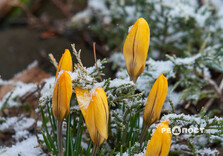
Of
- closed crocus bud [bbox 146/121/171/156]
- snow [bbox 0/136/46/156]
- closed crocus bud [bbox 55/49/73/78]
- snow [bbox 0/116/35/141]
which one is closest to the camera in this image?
closed crocus bud [bbox 146/121/171/156]

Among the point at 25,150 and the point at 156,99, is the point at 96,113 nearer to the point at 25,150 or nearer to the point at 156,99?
the point at 156,99

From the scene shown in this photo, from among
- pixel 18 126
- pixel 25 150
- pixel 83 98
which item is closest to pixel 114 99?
pixel 83 98

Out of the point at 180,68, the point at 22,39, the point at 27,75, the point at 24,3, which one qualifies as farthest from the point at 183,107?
the point at 24,3

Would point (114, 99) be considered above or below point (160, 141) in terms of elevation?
above

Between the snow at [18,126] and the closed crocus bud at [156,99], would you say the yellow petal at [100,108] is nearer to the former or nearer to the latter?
the closed crocus bud at [156,99]

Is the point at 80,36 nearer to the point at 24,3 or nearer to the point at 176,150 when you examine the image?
the point at 24,3

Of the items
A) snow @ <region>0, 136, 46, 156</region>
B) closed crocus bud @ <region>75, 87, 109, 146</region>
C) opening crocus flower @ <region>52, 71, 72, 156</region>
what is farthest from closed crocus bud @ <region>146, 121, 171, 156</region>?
snow @ <region>0, 136, 46, 156</region>

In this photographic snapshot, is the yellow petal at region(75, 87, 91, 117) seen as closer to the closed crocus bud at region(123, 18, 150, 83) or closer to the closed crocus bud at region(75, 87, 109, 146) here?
the closed crocus bud at region(75, 87, 109, 146)

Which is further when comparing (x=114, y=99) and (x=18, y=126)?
(x=18, y=126)
